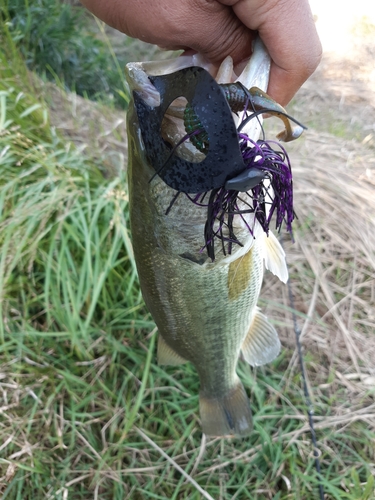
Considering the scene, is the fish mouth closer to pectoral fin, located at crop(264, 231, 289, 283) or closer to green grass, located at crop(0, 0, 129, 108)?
pectoral fin, located at crop(264, 231, 289, 283)

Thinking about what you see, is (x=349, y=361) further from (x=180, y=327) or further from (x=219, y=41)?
(x=219, y=41)

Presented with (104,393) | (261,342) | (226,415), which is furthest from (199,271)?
(104,393)

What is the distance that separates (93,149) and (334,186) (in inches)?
75.9

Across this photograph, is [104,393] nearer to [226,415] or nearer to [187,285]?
[226,415]

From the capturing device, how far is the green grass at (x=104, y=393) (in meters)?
2.00

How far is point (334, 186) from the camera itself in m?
3.07

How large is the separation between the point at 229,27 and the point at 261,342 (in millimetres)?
1207

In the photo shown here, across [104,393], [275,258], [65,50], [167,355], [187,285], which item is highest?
[275,258]

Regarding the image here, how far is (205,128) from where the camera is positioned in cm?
73

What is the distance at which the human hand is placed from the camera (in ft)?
3.26

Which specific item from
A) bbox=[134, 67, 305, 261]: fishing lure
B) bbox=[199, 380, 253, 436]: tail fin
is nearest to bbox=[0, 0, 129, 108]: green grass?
bbox=[199, 380, 253, 436]: tail fin

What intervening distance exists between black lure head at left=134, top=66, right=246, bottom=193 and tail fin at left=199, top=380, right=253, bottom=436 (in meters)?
1.26

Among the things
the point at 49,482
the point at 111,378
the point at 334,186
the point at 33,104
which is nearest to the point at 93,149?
the point at 33,104

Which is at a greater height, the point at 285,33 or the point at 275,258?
the point at 285,33
